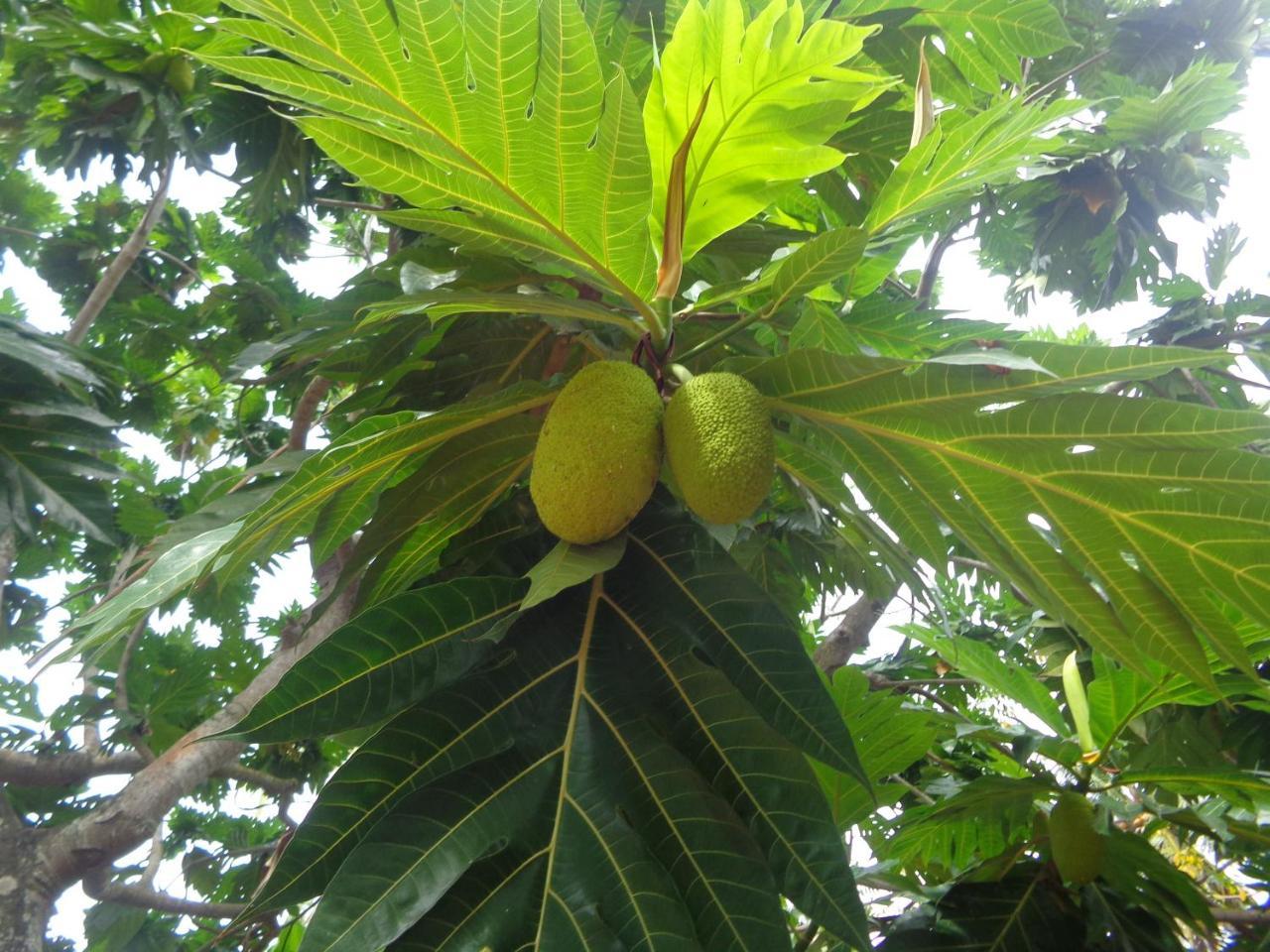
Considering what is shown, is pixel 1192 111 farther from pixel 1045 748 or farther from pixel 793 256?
pixel 793 256

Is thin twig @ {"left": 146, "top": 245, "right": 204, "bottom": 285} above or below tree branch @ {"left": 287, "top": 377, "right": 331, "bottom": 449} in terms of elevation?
above

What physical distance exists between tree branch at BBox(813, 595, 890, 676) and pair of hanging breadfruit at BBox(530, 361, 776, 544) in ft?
5.45

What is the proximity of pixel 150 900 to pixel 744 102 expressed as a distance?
268 centimetres

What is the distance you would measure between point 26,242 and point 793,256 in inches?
181

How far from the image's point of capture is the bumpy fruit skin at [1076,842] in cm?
134

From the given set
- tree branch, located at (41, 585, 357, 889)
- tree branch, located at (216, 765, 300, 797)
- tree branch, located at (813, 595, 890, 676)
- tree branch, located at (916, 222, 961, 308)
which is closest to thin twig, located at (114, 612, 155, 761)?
tree branch, located at (216, 765, 300, 797)

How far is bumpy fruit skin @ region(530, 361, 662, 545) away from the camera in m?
0.95

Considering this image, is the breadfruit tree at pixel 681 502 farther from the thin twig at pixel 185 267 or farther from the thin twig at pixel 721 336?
the thin twig at pixel 185 267

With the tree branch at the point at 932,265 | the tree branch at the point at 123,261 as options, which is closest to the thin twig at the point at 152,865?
the tree branch at the point at 123,261

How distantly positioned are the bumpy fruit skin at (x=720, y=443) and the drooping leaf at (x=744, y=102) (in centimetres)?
25

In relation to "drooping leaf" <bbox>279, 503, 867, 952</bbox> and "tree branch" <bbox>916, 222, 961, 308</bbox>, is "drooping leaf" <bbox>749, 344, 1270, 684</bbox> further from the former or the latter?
"tree branch" <bbox>916, 222, 961, 308</bbox>

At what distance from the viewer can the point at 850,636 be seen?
263cm

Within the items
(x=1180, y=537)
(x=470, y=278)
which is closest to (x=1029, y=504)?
(x=1180, y=537)

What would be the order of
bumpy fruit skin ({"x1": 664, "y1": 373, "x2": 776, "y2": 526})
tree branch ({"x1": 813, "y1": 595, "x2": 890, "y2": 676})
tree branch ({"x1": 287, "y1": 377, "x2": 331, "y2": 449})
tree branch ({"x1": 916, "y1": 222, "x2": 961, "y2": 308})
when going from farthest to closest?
1. tree branch ({"x1": 916, "y1": 222, "x2": 961, "y2": 308})
2. tree branch ({"x1": 813, "y1": 595, "x2": 890, "y2": 676})
3. tree branch ({"x1": 287, "y1": 377, "x2": 331, "y2": 449})
4. bumpy fruit skin ({"x1": 664, "y1": 373, "x2": 776, "y2": 526})
